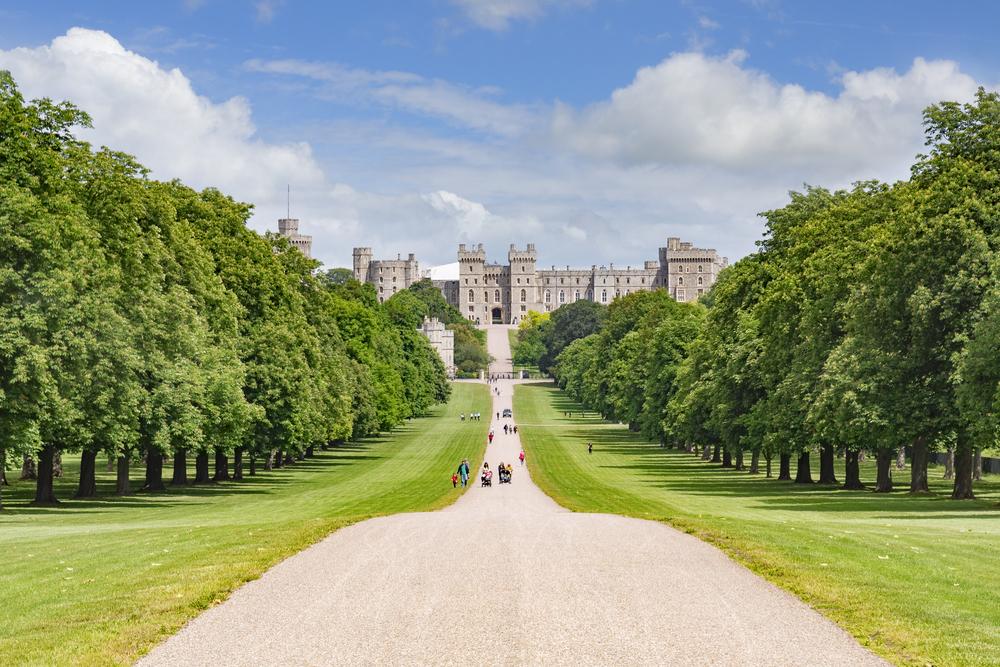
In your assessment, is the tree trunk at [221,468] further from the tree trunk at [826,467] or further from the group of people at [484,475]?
the tree trunk at [826,467]

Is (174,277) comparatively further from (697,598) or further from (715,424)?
(697,598)

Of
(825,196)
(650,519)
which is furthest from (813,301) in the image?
(650,519)

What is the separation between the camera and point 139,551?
22.7 metres

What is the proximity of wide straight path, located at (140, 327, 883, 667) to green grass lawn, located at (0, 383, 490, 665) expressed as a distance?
2.11 ft

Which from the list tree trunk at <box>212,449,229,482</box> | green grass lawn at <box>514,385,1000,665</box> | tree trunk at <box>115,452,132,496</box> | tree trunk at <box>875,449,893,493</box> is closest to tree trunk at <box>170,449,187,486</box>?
tree trunk at <box>212,449,229,482</box>

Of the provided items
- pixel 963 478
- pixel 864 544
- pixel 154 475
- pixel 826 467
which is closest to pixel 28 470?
pixel 154 475

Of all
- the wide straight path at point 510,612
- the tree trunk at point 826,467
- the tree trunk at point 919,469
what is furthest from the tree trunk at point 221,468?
the wide straight path at point 510,612

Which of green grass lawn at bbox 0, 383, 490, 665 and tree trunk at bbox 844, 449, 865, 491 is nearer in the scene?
green grass lawn at bbox 0, 383, 490, 665

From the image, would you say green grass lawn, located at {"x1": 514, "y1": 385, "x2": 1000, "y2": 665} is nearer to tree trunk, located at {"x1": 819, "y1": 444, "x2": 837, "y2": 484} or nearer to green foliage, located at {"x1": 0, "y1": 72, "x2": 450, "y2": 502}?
tree trunk, located at {"x1": 819, "y1": 444, "x2": 837, "y2": 484}

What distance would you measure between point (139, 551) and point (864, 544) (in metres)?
12.4

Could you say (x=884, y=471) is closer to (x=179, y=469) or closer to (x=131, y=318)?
(x=131, y=318)

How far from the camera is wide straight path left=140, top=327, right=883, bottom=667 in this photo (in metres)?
12.8

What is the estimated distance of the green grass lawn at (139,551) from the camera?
14203mm

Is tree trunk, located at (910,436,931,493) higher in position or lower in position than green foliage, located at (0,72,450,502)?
lower
